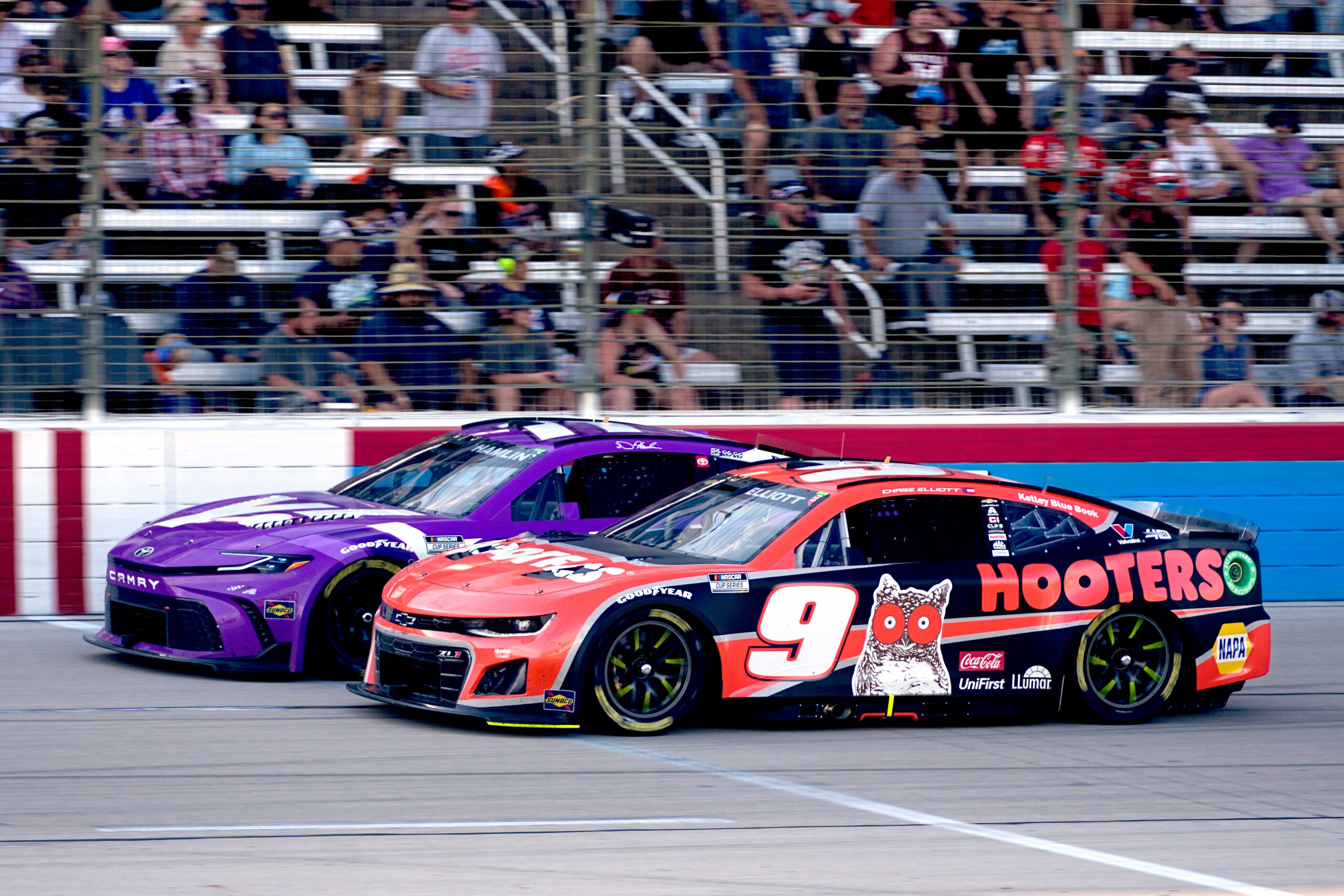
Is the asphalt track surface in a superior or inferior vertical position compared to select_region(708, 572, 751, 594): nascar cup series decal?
inferior

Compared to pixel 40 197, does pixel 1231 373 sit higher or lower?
lower

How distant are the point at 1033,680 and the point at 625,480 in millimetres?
2486

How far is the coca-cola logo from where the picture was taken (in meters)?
7.52

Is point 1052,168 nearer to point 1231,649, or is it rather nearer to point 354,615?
point 1231,649

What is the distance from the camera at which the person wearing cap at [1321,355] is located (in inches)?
477

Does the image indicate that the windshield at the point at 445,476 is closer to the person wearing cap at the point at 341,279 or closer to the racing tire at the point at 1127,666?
the person wearing cap at the point at 341,279

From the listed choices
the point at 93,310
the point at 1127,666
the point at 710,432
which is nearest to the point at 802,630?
the point at 1127,666

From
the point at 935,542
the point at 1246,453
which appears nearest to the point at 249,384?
the point at 935,542

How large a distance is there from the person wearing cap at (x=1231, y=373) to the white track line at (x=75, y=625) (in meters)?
7.54

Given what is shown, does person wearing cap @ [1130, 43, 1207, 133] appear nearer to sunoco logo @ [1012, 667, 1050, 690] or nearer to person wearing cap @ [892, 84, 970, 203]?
person wearing cap @ [892, 84, 970, 203]

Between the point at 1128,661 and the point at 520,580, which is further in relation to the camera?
the point at 1128,661

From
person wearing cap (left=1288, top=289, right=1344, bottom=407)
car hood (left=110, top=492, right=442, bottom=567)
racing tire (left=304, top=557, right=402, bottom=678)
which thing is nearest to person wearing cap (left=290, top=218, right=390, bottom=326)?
car hood (left=110, top=492, right=442, bottom=567)

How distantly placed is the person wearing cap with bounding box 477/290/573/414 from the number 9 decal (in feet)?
14.5

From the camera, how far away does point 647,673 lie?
7074 millimetres
